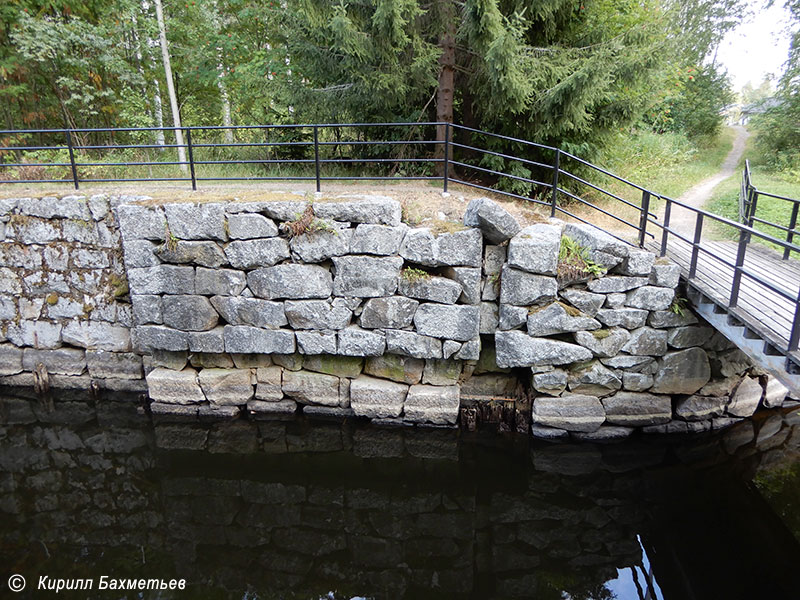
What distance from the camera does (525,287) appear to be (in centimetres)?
639

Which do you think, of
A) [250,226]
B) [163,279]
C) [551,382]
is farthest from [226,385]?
[551,382]

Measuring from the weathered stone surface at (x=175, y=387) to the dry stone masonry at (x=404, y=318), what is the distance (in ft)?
0.07

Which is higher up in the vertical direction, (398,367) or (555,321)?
(555,321)

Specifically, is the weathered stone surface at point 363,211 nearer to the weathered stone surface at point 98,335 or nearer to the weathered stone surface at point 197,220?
the weathered stone surface at point 197,220

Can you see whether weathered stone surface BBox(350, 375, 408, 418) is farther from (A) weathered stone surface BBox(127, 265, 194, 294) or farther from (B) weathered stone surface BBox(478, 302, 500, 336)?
(A) weathered stone surface BBox(127, 265, 194, 294)

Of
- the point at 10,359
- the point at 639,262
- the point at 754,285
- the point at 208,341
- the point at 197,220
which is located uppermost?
the point at 197,220

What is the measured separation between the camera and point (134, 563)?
495 cm

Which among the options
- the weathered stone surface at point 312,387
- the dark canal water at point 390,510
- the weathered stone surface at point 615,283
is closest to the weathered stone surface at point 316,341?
the weathered stone surface at point 312,387

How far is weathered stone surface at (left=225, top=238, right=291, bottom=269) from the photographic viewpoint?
6.63 metres

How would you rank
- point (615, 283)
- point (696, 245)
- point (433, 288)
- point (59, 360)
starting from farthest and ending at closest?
1. point (59, 360)
2. point (433, 288)
3. point (615, 283)
4. point (696, 245)

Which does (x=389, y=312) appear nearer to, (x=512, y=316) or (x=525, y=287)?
(x=512, y=316)

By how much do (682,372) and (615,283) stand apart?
1.60m

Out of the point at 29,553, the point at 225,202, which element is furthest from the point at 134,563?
the point at 225,202

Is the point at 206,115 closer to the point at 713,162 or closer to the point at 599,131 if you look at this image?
the point at 599,131
